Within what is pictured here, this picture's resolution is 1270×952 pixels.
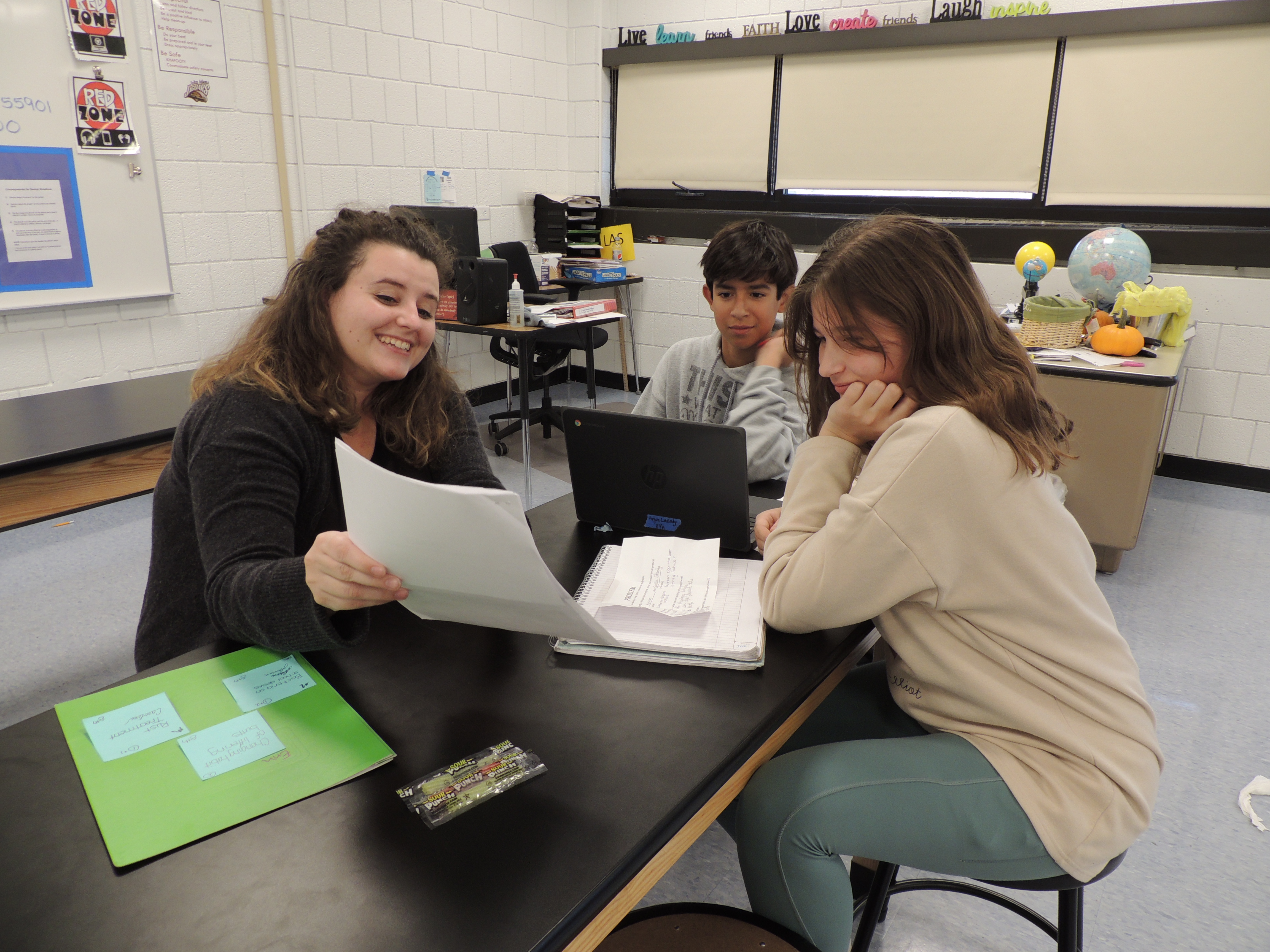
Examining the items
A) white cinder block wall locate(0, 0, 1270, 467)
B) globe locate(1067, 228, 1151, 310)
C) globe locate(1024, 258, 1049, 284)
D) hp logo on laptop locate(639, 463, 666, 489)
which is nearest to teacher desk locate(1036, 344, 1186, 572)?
globe locate(1067, 228, 1151, 310)

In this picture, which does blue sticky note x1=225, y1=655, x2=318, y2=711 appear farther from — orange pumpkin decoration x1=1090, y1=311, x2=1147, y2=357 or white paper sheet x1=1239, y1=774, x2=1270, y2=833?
orange pumpkin decoration x1=1090, y1=311, x2=1147, y2=357

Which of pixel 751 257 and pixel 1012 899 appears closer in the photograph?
pixel 1012 899

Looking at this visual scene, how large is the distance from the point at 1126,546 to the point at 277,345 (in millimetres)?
2664

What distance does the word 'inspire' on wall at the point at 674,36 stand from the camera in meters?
4.73

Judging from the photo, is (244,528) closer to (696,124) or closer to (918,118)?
(918,118)

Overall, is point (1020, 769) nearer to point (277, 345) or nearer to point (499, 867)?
point (499, 867)

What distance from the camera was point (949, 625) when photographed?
1005 mm

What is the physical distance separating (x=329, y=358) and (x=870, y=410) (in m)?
0.77

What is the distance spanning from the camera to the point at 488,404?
512 centimetres

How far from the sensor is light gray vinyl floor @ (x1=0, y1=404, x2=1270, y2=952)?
1.43 m

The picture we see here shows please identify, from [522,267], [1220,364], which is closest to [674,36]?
[522,267]

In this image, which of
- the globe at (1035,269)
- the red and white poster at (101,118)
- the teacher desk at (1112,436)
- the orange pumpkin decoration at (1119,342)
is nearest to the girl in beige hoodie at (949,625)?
the teacher desk at (1112,436)

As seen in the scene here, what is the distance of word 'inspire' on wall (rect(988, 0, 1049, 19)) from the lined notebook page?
3.81 meters

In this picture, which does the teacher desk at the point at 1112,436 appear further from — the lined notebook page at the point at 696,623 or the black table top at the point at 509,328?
the lined notebook page at the point at 696,623
